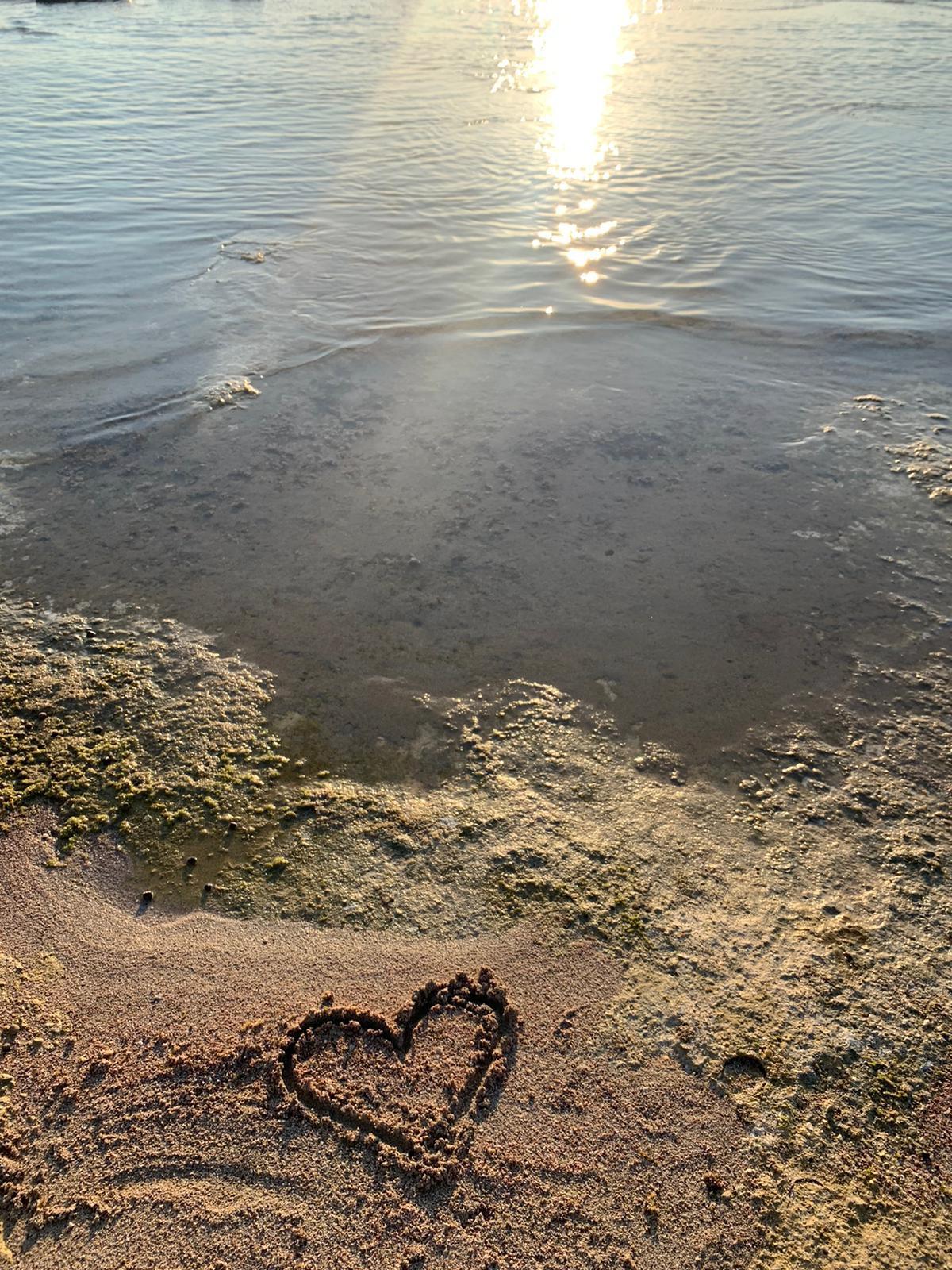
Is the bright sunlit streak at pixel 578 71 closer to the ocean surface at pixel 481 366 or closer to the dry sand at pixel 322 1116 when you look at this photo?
the ocean surface at pixel 481 366

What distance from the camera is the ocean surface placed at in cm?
402

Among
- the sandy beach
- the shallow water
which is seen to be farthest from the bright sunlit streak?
the sandy beach

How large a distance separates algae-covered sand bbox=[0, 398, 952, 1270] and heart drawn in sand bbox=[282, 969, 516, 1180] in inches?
0.6

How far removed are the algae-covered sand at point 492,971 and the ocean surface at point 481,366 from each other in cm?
38

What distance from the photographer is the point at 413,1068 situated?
2.45m

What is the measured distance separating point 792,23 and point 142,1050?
1925cm

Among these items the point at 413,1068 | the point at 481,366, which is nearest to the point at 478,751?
the point at 413,1068

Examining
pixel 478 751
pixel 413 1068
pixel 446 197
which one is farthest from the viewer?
pixel 446 197

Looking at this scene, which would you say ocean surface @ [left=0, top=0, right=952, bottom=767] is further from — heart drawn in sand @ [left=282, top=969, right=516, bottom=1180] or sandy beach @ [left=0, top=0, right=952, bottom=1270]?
heart drawn in sand @ [left=282, top=969, right=516, bottom=1180]

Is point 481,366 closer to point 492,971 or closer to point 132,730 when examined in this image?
point 132,730

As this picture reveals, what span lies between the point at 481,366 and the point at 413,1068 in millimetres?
4879

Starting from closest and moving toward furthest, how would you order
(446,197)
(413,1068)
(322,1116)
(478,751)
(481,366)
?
(322,1116) → (413,1068) → (478,751) → (481,366) → (446,197)

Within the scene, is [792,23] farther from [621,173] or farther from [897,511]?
[897,511]

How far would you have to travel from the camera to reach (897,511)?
15.3ft
